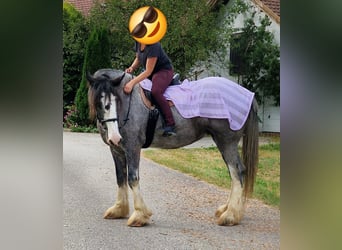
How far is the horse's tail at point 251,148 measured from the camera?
2801 millimetres

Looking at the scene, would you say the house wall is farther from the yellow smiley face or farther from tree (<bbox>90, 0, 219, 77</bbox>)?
the yellow smiley face

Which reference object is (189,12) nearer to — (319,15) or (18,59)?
(319,15)

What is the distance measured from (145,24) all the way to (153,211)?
104cm

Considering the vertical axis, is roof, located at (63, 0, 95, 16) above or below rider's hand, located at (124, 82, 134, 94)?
above

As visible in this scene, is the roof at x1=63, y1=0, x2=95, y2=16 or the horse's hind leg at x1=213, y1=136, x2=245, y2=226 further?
the roof at x1=63, y1=0, x2=95, y2=16

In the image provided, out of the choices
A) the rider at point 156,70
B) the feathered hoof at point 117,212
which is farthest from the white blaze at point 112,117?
the feathered hoof at point 117,212

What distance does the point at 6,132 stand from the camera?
8.46 feet

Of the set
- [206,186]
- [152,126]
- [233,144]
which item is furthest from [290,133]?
[152,126]

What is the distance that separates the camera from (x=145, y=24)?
2777 mm

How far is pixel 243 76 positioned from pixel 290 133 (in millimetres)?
427

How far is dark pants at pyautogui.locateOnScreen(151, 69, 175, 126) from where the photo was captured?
2748mm

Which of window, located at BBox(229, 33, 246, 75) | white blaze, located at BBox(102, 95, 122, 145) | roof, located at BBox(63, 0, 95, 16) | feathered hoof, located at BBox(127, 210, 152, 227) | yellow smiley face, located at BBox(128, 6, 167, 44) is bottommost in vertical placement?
feathered hoof, located at BBox(127, 210, 152, 227)

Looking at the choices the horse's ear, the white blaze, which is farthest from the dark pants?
the horse's ear

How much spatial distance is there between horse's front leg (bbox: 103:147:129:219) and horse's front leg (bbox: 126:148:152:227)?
2.0 inches
